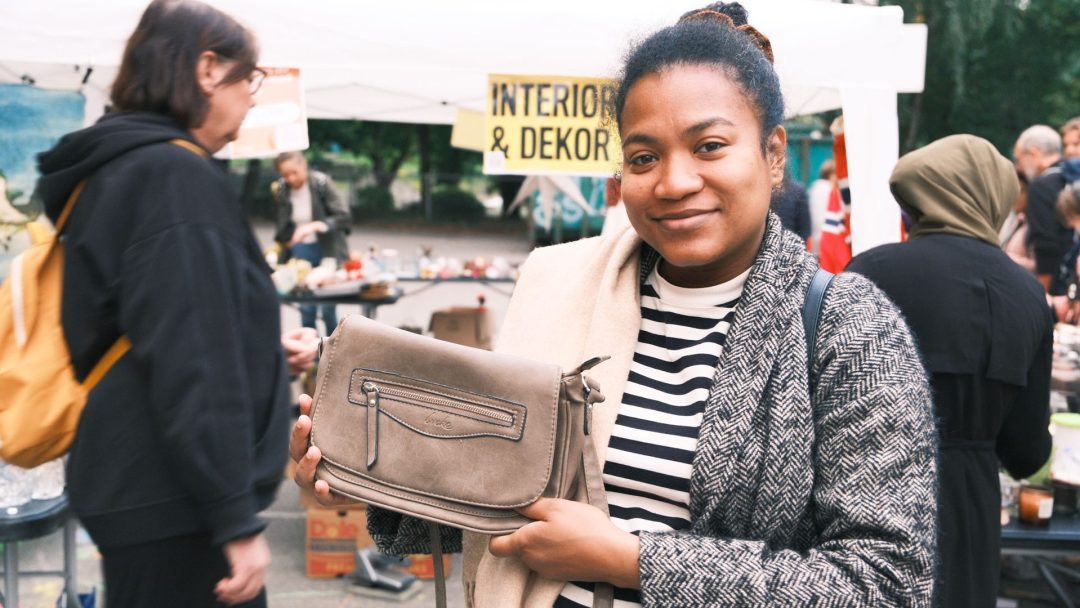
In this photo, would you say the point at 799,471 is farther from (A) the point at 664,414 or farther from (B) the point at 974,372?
(B) the point at 974,372

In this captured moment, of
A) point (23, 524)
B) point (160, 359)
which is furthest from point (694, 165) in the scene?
point (23, 524)

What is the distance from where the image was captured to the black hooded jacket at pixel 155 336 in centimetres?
171

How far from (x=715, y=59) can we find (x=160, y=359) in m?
1.14

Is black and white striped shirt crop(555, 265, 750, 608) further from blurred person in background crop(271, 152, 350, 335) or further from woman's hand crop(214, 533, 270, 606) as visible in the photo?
blurred person in background crop(271, 152, 350, 335)

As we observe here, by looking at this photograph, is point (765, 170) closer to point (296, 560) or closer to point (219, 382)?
point (219, 382)

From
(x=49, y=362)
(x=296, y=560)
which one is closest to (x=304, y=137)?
(x=296, y=560)

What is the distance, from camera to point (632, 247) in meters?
1.47

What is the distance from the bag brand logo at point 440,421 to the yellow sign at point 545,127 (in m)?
3.43

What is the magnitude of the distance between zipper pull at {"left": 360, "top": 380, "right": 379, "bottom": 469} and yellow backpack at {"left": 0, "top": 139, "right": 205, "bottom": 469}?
2.37 feet

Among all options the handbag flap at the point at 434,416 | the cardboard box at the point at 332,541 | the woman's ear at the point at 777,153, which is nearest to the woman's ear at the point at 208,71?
the handbag flap at the point at 434,416

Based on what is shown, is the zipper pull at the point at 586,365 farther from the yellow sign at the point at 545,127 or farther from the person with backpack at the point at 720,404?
the yellow sign at the point at 545,127

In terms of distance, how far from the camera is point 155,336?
5.62ft

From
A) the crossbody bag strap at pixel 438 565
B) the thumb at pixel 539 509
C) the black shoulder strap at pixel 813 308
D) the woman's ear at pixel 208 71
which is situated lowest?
the crossbody bag strap at pixel 438 565

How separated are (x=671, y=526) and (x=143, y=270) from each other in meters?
1.10
